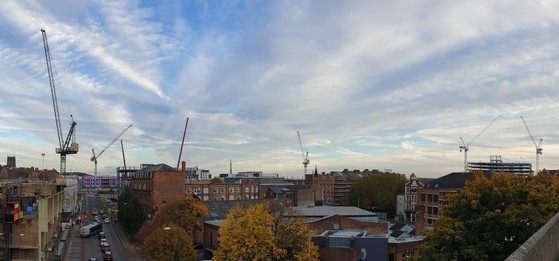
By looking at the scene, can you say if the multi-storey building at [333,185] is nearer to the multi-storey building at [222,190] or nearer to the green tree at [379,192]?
the green tree at [379,192]

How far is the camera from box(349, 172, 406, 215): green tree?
122662 mm

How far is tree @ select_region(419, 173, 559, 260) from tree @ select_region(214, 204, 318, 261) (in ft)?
48.5

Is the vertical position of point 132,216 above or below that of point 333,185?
below

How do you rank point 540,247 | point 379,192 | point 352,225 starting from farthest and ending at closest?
point 379,192 → point 352,225 → point 540,247

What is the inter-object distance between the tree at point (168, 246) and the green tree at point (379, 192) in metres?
79.7

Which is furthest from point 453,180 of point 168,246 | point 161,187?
point 168,246

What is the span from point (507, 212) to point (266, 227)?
21.8 metres

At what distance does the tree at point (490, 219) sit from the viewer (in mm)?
27078

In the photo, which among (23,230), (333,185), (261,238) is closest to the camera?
(261,238)

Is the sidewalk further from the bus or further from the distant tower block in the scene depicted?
the distant tower block

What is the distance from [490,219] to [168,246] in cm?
3212

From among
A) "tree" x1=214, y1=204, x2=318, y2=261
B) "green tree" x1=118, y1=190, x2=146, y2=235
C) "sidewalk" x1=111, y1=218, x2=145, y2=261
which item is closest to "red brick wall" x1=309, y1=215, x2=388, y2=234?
"tree" x1=214, y1=204, x2=318, y2=261

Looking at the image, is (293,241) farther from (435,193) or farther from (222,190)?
(222,190)

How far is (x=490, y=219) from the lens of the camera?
28.1 m
